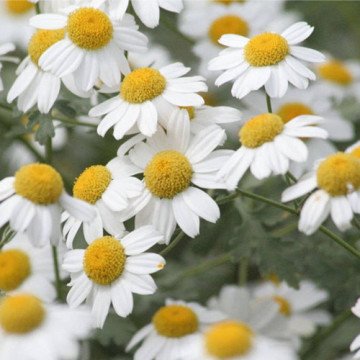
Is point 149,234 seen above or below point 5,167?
above

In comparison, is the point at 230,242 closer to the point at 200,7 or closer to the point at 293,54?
the point at 293,54

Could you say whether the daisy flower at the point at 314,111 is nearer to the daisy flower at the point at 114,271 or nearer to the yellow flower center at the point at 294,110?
the yellow flower center at the point at 294,110

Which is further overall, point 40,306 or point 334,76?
point 334,76

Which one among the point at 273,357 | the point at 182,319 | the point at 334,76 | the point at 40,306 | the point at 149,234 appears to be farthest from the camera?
the point at 334,76

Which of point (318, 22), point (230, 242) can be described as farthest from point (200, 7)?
point (230, 242)

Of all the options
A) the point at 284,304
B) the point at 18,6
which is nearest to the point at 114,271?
the point at 284,304

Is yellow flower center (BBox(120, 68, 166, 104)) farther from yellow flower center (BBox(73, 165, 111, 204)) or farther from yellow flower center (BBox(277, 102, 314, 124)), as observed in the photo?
yellow flower center (BBox(277, 102, 314, 124))

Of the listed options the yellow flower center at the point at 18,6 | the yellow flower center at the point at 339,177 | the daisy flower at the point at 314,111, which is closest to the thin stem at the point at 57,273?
the yellow flower center at the point at 339,177

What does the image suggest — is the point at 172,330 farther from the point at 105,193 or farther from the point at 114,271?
the point at 105,193
